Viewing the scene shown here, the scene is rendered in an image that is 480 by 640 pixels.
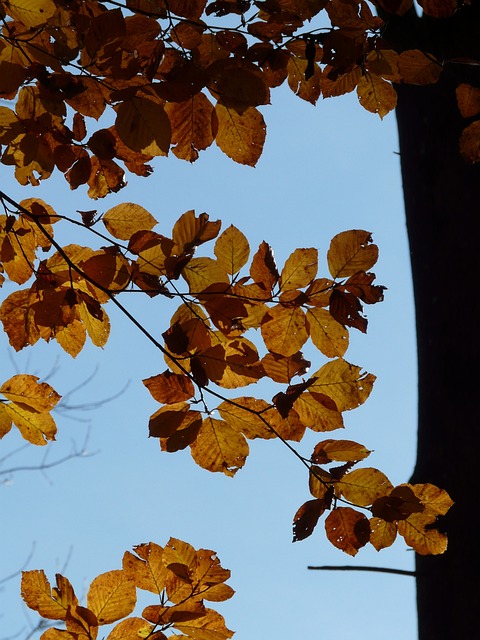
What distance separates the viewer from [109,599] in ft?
2.71

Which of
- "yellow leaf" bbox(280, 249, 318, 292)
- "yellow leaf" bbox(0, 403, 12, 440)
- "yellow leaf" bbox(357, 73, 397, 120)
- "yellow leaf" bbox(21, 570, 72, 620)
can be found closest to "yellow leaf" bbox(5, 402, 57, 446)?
"yellow leaf" bbox(0, 403, 12, 440)

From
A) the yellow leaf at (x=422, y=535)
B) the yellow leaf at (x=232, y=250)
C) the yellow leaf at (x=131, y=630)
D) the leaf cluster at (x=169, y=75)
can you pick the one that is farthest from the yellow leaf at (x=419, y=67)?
the yellow leaf at (x=131, y=630)

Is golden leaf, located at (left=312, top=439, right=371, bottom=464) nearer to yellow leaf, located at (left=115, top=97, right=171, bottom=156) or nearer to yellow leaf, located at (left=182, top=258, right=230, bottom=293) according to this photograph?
yellow leaf, located at (left=182, top=258, right=230, bottom=293)

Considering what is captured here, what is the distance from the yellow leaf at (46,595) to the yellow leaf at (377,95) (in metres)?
0.82

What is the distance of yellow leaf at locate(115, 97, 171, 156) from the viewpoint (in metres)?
0.79

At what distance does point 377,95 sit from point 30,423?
2.37 feet

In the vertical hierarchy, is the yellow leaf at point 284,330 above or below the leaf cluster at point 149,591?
above

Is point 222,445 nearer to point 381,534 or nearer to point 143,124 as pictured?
point 381,534

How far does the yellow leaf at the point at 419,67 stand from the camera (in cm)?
96

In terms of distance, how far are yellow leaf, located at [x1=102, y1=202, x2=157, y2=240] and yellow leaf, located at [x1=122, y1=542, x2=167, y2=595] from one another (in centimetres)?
44

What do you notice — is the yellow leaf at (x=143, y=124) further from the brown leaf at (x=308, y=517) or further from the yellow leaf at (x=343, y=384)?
the brown leaf at (x=308, y=517)

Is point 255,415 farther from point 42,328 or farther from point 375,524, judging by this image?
point 42,328

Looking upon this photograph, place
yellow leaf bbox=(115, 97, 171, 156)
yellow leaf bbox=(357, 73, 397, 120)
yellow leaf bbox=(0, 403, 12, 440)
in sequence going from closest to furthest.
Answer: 1. yellow leaf bbox=(115, 97, 171, 156)
2. yellow leaf bbox=(0, 403, 12, 440)
3. yellow leaf bbox=(357, 73, 397, 120)

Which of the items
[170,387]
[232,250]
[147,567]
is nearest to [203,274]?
[232,250]
